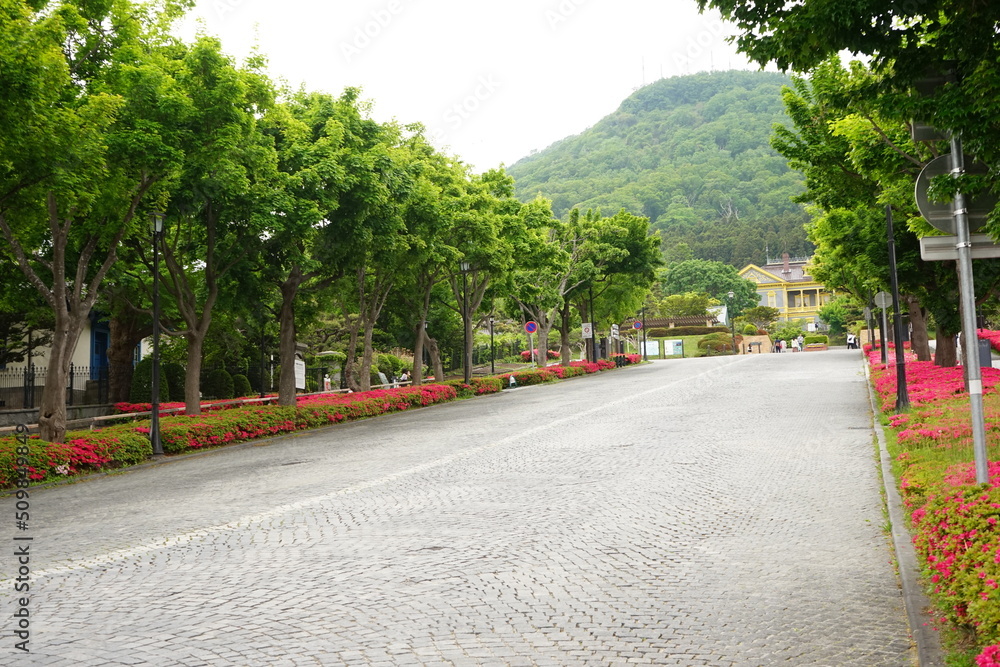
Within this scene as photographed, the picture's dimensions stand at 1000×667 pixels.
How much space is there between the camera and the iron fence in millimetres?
24125

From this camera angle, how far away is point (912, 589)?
5441 millimetres

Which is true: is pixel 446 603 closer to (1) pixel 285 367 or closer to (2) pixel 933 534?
(2) pixel 933 534

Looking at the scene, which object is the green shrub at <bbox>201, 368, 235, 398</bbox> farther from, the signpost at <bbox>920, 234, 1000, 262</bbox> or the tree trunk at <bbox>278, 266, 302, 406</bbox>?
the signpost at <bbox>920, 234, 1000, 262</bbox>

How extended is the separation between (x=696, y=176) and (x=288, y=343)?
141753mm

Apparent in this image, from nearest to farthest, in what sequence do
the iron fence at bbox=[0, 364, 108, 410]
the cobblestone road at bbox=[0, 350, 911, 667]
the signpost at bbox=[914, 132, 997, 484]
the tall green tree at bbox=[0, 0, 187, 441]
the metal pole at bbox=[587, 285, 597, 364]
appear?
the cobblestone road at bbox=[0, 350, 911, 667] < the signpost at bbox=[914, 132, 997, 484] < the tall green tree at bbox=[0, 0, 187, 441] < the iron fence at bbox=[0, 364, 108, 410] < the metal pole at bbox=[587, 285, 597, 364]

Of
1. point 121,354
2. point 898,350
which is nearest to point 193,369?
point 121,354

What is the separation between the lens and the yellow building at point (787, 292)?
129000 mm

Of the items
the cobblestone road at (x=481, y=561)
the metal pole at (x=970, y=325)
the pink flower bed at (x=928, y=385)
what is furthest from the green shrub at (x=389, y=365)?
the metal pole at (x=970, y=325)

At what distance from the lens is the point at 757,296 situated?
120312 mm

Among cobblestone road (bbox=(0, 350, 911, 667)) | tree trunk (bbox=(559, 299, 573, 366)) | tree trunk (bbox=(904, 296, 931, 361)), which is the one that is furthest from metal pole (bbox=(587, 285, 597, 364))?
cobblestone road (bbox=(0, 350, 911, 667))

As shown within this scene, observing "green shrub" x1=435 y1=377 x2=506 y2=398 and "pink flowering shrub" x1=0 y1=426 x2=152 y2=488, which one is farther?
"green shrub" x1=435 y1=377 x2=506 y2=398

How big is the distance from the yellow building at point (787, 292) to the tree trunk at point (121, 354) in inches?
4422

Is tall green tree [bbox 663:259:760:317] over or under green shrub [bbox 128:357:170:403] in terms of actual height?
over

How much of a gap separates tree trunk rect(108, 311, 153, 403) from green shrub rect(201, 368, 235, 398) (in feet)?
Answer: 13.5
